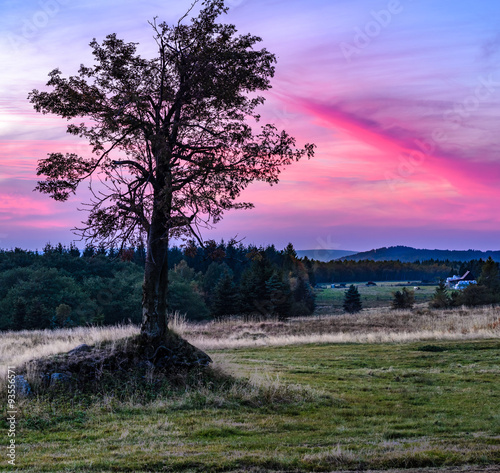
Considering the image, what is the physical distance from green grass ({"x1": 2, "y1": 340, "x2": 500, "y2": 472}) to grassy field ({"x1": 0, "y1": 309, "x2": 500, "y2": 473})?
0.07 ft

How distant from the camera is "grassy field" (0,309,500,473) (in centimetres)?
785

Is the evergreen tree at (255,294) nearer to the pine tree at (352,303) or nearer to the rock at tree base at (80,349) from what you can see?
the pine tree at (352,303)

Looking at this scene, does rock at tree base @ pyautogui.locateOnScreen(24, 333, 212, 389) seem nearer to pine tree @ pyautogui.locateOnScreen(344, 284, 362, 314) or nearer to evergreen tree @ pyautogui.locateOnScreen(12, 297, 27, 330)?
evergreen tree @ pyautogui.locateOnScreen(12, 297, 27, 330)

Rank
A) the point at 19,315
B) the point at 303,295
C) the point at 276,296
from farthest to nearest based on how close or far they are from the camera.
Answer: the point at 303,295, the point at 276,296, the point at 19,315

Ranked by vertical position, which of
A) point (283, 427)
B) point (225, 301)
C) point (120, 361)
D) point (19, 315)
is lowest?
point (19, 315)

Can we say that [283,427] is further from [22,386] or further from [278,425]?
[22,386]

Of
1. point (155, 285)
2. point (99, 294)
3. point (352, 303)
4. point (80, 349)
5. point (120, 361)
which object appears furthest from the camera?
point (352, 303)

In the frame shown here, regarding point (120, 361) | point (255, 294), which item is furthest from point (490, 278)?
point (120, 361)

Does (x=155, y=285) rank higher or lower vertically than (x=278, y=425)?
higher

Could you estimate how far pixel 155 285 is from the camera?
15.3 metres

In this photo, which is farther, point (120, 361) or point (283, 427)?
point (120, 361)

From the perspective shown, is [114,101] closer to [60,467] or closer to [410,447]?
[60,467]

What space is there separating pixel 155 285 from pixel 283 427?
638 cm

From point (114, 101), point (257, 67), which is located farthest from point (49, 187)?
point (257, 67)
